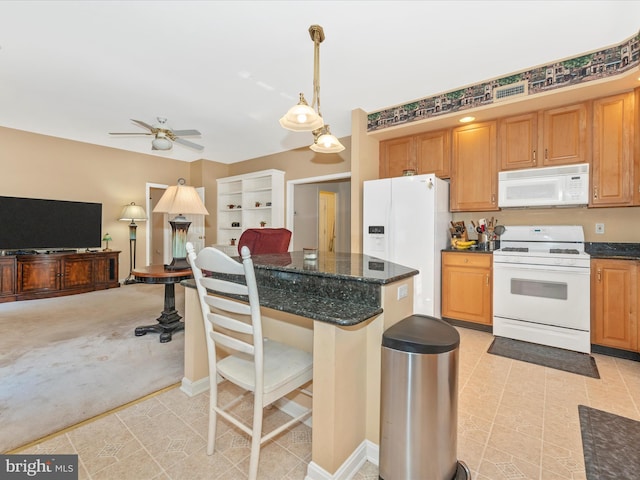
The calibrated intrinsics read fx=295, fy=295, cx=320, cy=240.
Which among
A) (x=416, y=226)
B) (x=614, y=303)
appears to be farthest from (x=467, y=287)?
(x=614, y=303)

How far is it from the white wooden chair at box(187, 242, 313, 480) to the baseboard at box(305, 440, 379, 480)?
22cm

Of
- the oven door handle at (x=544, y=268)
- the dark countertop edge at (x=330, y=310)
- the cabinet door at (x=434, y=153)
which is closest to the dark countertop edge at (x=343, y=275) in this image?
the dark countertop edge at (x=330, y=310)

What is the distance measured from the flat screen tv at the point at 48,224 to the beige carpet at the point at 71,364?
45.7 inches

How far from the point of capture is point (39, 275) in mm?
4641

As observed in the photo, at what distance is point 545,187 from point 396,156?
1.75m

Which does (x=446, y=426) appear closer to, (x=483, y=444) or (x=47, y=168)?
(x=483, y=444)

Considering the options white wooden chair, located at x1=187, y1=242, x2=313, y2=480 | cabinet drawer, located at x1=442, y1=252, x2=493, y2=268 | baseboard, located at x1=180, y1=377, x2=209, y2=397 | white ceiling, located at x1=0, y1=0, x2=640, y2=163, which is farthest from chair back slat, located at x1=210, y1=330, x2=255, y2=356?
cabinet drawer, located at x1=442, y1=252, x2=493, y2=268

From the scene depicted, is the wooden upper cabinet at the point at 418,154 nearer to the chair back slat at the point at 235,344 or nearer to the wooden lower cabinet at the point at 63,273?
the chair back slat at the point at 235,344

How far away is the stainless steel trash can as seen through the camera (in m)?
1.24

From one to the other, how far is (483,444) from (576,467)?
1.29 feet

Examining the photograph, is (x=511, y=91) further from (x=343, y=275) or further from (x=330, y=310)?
(x=330, y=310)

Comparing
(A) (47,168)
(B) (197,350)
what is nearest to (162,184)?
(A) (47,168)

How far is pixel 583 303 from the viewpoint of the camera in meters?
2.72

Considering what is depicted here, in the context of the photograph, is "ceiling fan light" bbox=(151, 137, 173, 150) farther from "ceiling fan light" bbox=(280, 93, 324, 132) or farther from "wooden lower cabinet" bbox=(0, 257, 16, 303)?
"wooden lower cabinet" bbox=(0, 257, 16, 303)
